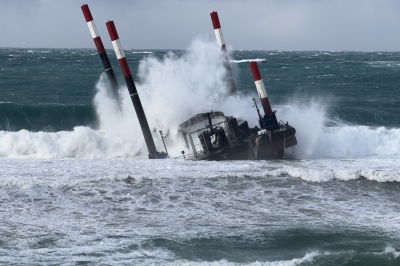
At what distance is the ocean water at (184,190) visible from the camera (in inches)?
580

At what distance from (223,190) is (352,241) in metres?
6.39

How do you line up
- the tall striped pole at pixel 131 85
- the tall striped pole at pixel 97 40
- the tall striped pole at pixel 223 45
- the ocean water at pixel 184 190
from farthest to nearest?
the tall striped pole at pixel 223 45, the tall striped pole at pixel 97 40, the tall striped pole at pixel 131 85, the ocean water at pixel 184 190

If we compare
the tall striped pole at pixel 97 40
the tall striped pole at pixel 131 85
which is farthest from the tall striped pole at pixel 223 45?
the tall striped pole at pixel 131 85

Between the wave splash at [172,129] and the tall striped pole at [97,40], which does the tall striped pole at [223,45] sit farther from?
the tall striped pole at [97,40]

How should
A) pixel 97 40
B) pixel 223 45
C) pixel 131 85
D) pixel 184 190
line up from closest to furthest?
pixel 184 190
pixel 131 85
pixel 97 40
pixel 223 45

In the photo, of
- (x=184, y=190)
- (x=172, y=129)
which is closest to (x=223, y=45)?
(x=172, y=129)

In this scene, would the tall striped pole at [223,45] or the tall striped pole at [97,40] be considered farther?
the tall striped pole at [223,45]

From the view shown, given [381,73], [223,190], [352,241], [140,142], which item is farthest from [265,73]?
[352,241]

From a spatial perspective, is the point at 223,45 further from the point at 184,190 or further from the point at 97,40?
the point at 184,190

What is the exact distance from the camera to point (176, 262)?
13797mm

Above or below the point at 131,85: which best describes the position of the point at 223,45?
above

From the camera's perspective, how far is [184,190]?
20.7 m

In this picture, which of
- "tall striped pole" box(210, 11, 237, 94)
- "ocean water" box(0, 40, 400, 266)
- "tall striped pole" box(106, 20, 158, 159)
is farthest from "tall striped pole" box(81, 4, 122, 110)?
"tall striped pole" box(210, 11, 237, 94)

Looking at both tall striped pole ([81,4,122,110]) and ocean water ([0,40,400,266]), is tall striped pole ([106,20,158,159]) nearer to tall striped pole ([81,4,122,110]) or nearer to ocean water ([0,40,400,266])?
ocean water ([0,40,400,266])
